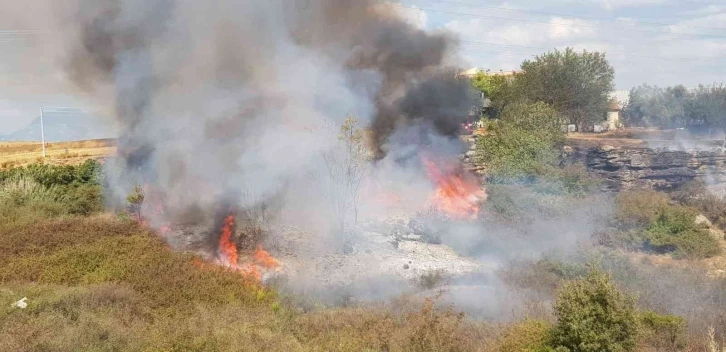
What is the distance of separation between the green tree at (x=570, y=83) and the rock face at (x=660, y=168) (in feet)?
40.9

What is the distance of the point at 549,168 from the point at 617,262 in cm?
895

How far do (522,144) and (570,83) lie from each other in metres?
16.1

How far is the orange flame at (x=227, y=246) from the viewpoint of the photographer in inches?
677

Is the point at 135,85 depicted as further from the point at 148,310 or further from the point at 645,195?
the point at 645,195

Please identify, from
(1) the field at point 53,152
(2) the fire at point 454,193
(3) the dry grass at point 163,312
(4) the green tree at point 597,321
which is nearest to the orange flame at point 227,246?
(3) the dry grass at point 163,312

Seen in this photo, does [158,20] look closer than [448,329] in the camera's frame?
No

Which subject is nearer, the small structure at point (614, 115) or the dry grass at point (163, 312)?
the dry grass at point (163, 312)

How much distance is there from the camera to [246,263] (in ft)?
56.6

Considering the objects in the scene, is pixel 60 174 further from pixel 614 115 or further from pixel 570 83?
pixel 614 115

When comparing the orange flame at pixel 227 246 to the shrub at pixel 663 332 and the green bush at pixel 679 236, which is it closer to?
the shrub at pixel 663 332

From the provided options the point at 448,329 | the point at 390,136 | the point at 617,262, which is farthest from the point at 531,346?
the point at 390,136

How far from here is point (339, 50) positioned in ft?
84.2

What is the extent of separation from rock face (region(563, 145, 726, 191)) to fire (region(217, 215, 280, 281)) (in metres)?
16.9

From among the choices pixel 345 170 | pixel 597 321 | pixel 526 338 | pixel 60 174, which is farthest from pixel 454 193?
pixel 60 174
